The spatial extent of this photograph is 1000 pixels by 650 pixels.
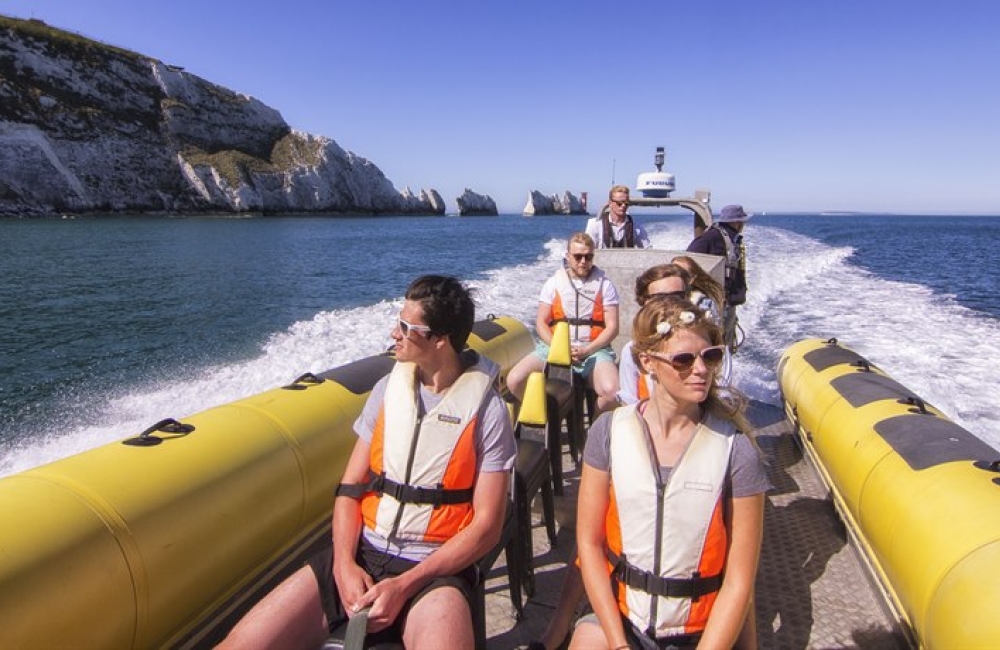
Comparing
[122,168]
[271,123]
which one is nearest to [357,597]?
[122,168]

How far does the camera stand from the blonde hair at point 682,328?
1872 millimetres

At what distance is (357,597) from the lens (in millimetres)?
1922

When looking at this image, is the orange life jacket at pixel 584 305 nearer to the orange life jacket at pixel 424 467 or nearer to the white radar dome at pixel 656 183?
the orange life jacket at pixel 424 467

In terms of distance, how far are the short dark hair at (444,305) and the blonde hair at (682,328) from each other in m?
0.70

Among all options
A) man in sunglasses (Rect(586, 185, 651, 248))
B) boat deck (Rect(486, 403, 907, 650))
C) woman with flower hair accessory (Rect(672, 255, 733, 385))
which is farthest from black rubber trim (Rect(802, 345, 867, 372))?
man in sunglasses (Rect(586, 185, 651, 248))

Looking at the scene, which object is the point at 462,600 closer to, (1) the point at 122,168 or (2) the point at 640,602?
(2) the point at 640,602

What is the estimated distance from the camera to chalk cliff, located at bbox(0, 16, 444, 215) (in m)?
52.5

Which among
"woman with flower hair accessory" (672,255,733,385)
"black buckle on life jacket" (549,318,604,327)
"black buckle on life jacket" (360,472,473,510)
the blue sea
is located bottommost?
the blue sea

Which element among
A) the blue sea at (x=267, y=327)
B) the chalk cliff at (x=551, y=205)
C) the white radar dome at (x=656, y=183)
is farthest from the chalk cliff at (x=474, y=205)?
the white radar dome at (x=656, y=183)

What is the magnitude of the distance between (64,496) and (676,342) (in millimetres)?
2208

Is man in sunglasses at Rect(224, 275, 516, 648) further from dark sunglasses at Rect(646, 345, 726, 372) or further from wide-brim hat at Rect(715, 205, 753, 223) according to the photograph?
wide-brim hat at Rect(715, 205, 753, 223)

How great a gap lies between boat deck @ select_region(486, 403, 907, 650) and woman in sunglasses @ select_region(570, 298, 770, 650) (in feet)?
3.15

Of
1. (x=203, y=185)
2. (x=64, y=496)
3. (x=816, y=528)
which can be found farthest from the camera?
(x=203, y=185)

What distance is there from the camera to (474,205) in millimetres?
136750
